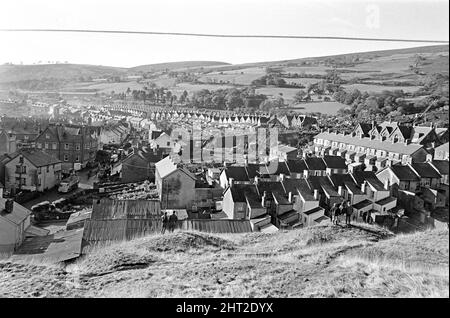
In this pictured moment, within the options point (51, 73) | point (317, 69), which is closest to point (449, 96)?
point (317, 69)

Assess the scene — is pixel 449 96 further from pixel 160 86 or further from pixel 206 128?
pixel 160 86

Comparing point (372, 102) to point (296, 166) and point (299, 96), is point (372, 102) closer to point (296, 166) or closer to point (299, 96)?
point (299, 96)

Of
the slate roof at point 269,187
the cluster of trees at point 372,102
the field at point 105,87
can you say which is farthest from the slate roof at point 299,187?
the field at point 105,87

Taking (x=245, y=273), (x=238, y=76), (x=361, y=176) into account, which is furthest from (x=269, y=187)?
(x=238, y=76)

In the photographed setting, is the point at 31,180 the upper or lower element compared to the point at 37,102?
lower

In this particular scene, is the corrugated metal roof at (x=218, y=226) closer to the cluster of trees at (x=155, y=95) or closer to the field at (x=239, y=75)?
the field at (x=239, y=75)

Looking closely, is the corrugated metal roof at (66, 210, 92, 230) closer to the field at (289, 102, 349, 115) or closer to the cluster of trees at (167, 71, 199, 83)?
the field at (289, 102, 349, 115)

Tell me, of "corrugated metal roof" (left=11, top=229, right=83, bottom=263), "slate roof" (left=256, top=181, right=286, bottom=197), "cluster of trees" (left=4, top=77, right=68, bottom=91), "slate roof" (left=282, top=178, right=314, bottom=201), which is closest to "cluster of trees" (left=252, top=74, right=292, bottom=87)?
"slate roof" (left=282, top=178, right=314, bottom=201)
